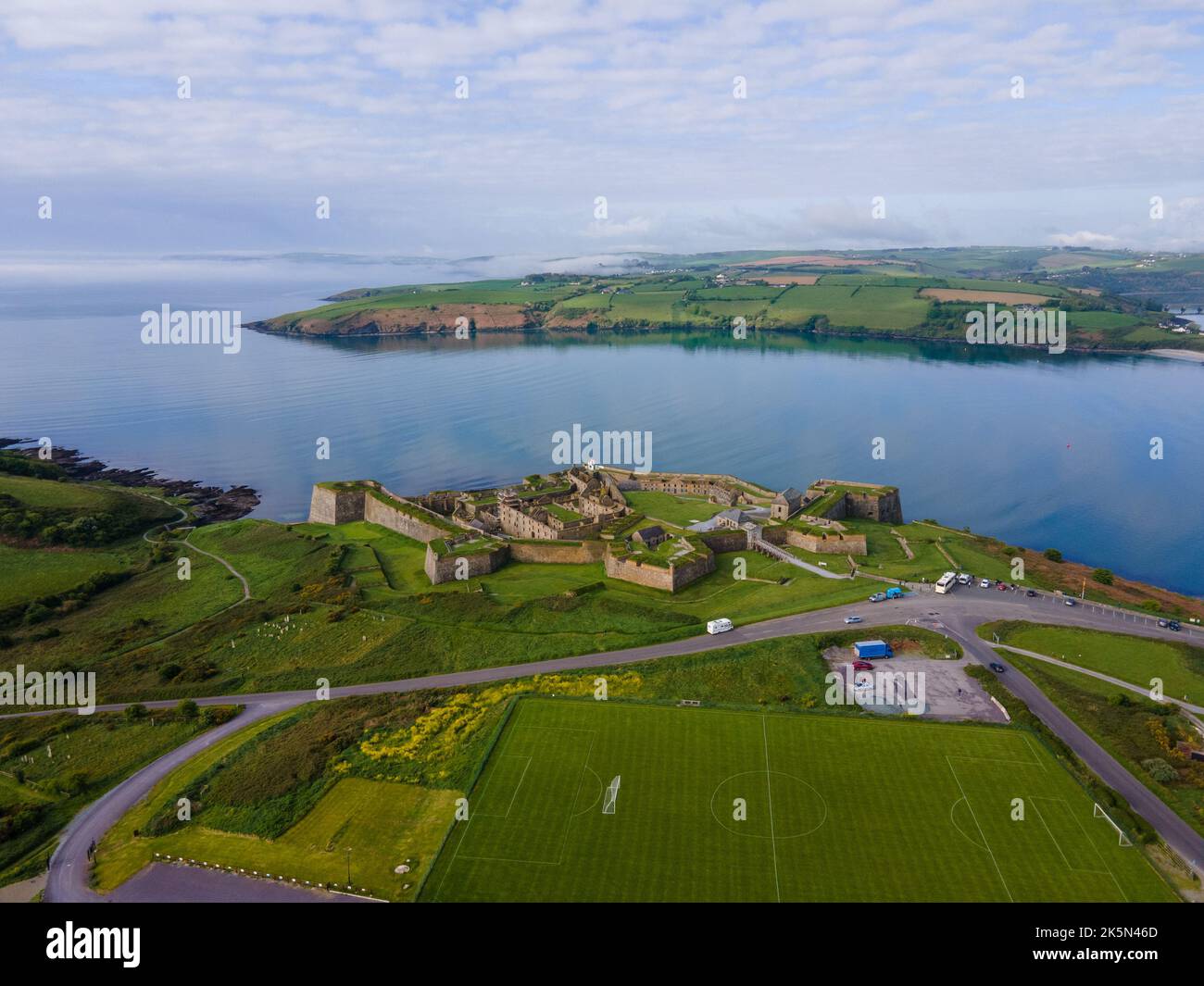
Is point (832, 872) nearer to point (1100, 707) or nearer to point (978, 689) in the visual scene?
point (978, 689)

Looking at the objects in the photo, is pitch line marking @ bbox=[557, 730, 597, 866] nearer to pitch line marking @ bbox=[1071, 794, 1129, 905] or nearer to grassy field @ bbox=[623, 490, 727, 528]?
pitch line marking @ bbox=[1071, 794, 1129, 905]

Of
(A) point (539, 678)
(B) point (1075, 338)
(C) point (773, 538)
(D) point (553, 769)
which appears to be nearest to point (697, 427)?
(C) point (773, 538)

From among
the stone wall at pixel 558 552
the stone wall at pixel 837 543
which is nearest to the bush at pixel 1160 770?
the stone wall at pixel 837 543

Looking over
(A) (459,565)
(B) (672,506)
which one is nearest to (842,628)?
(A) (459,565)

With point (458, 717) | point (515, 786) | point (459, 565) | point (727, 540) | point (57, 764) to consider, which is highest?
point (727, 540)

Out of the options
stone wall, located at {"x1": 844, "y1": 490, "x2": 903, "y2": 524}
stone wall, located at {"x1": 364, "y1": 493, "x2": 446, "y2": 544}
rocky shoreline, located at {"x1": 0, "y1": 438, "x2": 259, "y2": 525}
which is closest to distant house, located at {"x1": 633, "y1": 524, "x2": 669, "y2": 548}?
stone wall, located at {"x1": 364, "y1": 493, "x2": 446, "y2": 544}

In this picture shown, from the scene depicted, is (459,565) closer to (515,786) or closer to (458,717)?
(458,717)

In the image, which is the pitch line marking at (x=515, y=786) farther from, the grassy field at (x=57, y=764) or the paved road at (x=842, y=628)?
the grassy field at (x=57, y=764)
